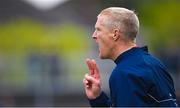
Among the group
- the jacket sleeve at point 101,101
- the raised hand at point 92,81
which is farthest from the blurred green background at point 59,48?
the raised hand at point 92,81

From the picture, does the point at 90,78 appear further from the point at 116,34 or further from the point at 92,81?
the point at 116,34

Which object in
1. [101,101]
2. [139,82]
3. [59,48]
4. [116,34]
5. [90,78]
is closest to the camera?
[139,82]

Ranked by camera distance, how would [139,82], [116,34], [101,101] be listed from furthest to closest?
[101,101] → [116,34] → [139,82]

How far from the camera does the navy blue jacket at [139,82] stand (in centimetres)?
543

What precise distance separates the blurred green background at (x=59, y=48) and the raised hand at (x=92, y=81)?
774cm

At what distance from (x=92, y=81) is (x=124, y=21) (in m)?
0.53

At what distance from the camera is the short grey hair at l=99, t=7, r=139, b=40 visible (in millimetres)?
5633

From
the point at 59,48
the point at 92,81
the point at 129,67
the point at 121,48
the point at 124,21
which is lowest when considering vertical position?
the point at 59,48

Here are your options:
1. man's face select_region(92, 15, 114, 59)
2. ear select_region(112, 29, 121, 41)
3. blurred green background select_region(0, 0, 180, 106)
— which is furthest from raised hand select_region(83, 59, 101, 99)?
blurred green background select_region(0, 0, 180, 106)

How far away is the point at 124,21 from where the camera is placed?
18.5 feet

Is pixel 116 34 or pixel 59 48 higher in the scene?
pixel 116 34

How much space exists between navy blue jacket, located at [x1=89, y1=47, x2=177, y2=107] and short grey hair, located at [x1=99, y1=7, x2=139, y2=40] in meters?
0.12

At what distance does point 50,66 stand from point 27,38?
539 inches

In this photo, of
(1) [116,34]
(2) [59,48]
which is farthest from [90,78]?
(2) [59,48]
